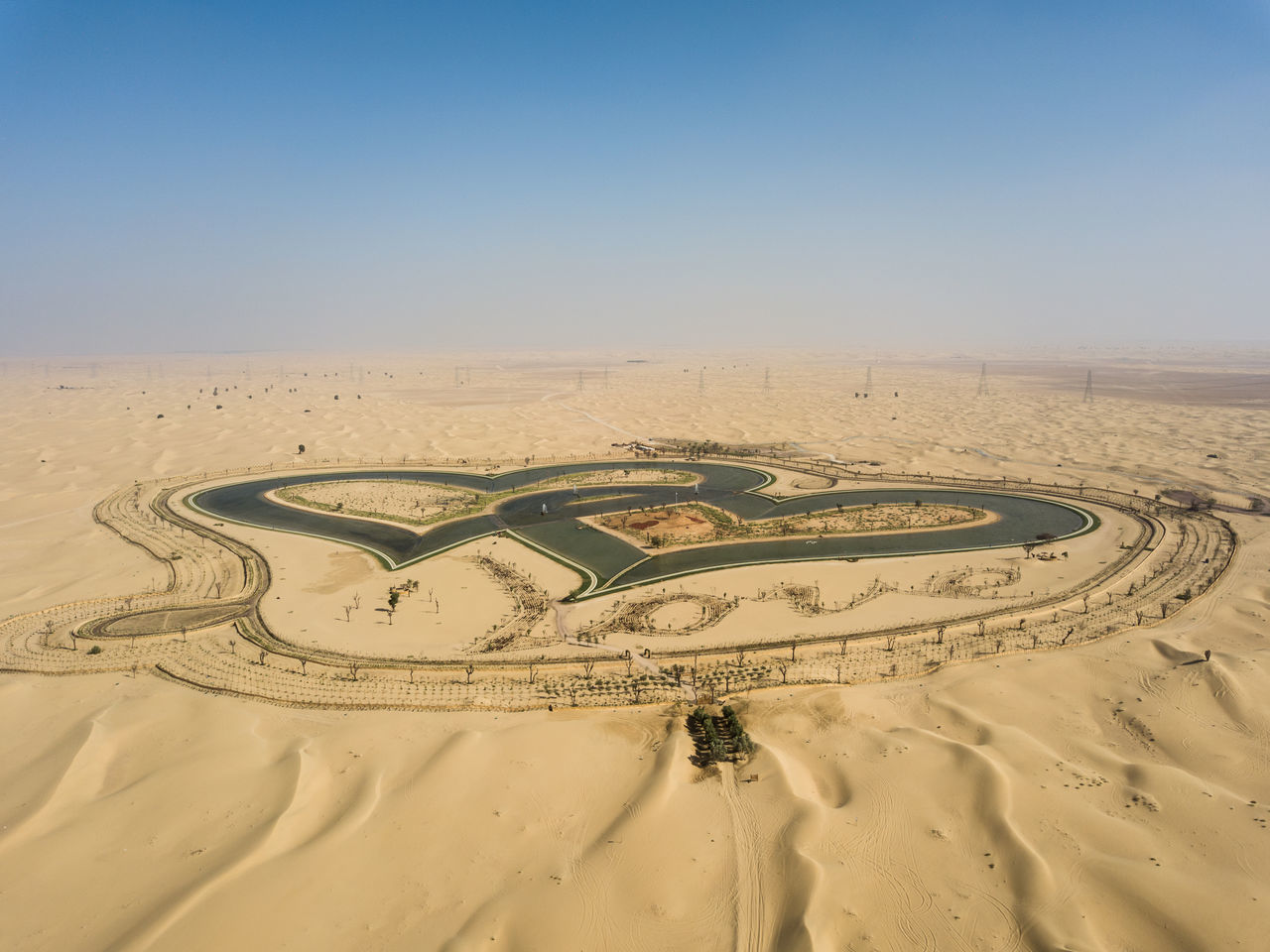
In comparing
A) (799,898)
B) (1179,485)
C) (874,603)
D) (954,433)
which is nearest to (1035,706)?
(874,603)

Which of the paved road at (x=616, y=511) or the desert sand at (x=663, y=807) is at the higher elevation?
the desert sand at (x=663, y=807)

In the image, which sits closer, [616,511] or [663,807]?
[663,807]

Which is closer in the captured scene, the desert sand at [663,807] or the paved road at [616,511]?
the desert sand at [663,807]

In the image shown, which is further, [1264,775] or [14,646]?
[14,646]

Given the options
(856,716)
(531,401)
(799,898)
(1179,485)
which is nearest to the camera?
(799,898)

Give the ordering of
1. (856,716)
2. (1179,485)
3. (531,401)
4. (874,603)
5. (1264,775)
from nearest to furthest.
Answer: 1. (1264,775)
2. (856,716)
3. (874,603)
4. (1179,485)
5. (531,401)

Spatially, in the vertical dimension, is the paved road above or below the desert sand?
below

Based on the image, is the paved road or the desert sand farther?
the paved road

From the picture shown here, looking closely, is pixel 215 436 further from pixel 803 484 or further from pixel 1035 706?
pixel 1035 706
